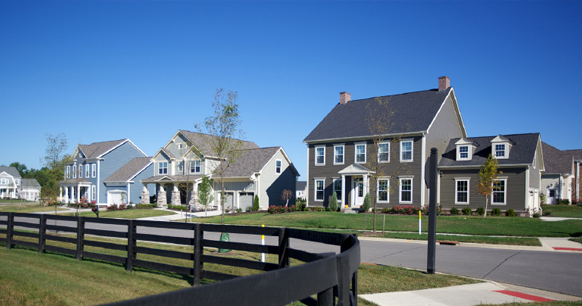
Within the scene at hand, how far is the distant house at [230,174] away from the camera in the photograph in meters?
42.1

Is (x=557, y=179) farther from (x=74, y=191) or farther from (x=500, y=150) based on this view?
(x=74, y=191)

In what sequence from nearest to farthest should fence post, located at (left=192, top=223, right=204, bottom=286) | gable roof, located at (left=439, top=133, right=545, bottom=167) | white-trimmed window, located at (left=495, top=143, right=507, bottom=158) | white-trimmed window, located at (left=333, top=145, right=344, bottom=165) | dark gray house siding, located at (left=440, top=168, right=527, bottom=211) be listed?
fence post, located at (left=192, top=223, right=204, bottom=286) < dark gray house siding, located at (left=440, top=168, right=527, bottom=211) < gable roof, located at (left=439, top=133, right=545, bottom=167) < white-trimmed window, located at (left=495, top=143, right=507, bottom=158) < white-trimmed window, located at (left=333, top=145, right=344, bottom=165)

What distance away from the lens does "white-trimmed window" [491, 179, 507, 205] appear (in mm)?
31761

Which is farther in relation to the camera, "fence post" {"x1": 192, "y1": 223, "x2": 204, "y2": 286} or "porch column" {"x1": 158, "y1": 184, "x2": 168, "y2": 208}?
"porch column" {"x1": 158, "y1": 184, "x2": 168, "y2": 208}

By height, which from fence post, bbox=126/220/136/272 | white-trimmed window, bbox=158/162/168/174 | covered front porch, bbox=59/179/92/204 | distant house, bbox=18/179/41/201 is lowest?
distant house, bbox=18/179/41/201

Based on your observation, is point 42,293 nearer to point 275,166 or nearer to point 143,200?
point 275,166

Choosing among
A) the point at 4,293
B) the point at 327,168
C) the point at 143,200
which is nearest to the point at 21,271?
the point at 4,293

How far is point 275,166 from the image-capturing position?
144ft

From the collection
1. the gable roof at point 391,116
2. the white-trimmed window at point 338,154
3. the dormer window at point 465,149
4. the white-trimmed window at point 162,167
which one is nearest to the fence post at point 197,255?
the gable roof at point 391,116

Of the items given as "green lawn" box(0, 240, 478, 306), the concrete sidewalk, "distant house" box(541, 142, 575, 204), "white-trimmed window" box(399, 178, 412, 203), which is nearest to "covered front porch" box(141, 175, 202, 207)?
"white-trimmed window" box(399, 178, 412, 203)

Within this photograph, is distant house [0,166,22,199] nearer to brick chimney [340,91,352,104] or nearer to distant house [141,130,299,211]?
distant house [141,130,299,211]

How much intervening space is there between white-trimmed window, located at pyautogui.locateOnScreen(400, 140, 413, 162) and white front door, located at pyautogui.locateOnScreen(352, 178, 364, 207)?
3890 mm

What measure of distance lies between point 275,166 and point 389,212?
1450 centimetres

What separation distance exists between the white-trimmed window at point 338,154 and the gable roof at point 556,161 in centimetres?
2663
